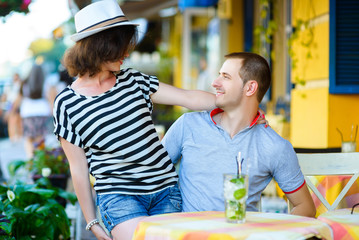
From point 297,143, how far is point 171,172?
330 cm

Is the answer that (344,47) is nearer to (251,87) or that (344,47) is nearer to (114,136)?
(251,87)

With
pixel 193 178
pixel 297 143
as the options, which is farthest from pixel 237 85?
pixel 297 143

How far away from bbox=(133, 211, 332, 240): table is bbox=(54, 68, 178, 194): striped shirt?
454 mm

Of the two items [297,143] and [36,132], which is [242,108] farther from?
[36,132]

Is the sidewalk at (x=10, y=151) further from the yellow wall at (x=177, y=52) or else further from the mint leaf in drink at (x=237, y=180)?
the mint leaf in drink at (x=237, y=180)

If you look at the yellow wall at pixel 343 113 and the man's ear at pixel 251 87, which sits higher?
the man's ear at pixel 251 87

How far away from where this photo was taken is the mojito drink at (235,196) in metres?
2.11

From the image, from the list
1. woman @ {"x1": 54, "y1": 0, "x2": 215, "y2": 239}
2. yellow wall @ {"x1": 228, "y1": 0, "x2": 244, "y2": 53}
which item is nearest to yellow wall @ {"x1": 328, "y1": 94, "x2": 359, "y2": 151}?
woman @ {"x1": 54, "y1": 0, "x2": 215, "y2": 239}

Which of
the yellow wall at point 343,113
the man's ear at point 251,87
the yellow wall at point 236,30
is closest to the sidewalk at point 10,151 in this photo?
the yellow wall at point 236,30

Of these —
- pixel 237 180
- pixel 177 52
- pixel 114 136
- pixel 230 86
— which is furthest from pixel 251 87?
pixel 177 52

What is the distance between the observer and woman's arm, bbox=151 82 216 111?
2936 mm

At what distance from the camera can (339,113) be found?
201 inches

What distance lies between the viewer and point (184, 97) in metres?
2.94

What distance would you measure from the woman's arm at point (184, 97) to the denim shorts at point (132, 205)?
423 millimetres
